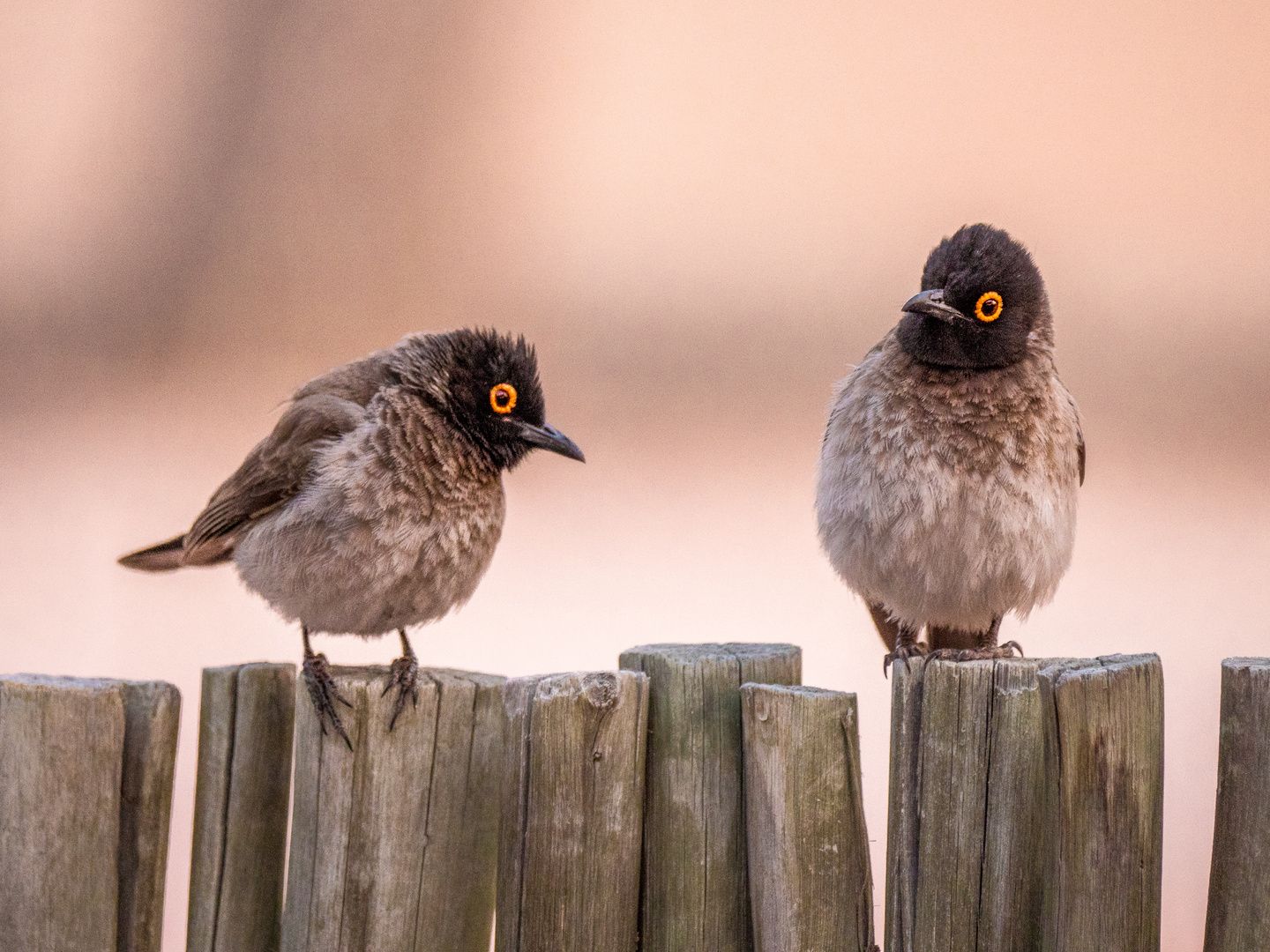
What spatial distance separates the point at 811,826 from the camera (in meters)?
2.46

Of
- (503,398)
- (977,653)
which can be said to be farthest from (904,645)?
(503,398)

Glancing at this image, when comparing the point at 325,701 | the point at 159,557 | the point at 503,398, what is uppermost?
the point at 503,398

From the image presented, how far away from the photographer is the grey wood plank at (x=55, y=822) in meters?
2.58

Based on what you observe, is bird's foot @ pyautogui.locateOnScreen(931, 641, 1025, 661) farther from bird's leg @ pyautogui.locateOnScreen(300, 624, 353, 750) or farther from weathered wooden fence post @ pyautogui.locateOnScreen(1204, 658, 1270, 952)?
bird's leg @ pyautogui.locateOnScreen(300, 624, 353, 750)

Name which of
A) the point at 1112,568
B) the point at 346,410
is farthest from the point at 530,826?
the point at 1112,568

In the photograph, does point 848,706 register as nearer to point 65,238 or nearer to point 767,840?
point 767,840

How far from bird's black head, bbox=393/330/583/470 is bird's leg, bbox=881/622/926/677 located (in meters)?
1.05

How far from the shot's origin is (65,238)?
5.61 metres

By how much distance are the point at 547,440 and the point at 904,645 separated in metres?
1.28

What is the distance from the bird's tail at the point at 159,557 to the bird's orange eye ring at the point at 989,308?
7.66ft

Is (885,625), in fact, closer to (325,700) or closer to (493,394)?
(493,394)

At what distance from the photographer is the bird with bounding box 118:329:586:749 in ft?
11.4

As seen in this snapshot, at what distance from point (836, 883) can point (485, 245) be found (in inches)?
157

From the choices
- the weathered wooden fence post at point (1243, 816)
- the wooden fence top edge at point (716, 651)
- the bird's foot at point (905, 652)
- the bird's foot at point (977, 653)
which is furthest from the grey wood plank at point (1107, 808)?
the bird's foot at point (905, 652)
